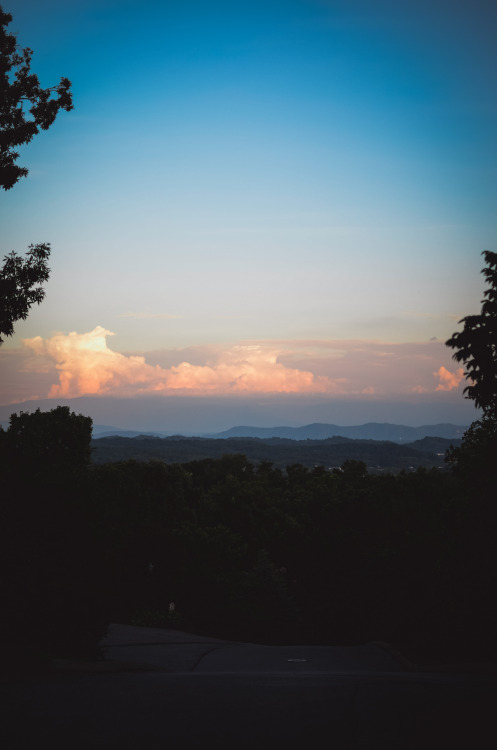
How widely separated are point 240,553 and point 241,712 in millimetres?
36588

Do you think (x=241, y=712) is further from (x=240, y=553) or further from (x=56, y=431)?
(x=240, y=553)

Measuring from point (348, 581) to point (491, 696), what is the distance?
1349 inches

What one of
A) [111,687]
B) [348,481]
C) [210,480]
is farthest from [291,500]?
[111,687]

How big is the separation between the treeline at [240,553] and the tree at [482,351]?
5.62 feet

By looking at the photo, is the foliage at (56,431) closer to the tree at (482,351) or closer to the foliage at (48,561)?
the foliage at (48,561)

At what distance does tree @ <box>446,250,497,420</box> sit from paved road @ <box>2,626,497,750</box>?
31.8 ft

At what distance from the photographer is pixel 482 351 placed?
19.4m

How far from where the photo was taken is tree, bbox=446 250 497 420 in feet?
63.3

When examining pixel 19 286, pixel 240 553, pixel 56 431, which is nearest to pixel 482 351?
pixel 19 286

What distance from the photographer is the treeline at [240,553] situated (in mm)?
16453

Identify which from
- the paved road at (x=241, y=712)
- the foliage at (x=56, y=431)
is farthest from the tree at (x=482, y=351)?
the foliage at (x=56, y=431)

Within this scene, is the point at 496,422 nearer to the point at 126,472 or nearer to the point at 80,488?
the point at 80,488

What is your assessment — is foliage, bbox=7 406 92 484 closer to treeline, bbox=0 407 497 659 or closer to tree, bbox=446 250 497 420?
treeline, bbox=0 407 497 659

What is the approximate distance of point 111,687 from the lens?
10727 millimetres
